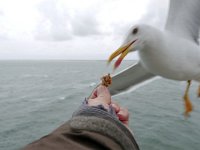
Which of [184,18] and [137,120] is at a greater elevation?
[184,18]

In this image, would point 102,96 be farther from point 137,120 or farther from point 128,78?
point 137,120

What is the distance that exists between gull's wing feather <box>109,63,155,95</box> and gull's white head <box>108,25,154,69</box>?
3.88 ft

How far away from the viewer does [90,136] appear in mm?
1120

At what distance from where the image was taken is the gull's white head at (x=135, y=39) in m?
2.52

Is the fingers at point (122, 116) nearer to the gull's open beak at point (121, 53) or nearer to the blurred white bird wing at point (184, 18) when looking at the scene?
the gull's open beak at point (121, 53)

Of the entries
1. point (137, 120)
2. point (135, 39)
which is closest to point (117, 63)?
point (135, 39)

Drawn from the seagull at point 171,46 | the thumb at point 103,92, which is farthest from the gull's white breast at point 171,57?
the thumb at point 103,92

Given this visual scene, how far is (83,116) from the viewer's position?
120 centimetres

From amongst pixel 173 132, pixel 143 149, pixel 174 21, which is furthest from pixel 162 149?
pixel 174 21

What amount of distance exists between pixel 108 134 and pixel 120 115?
12.8 inches

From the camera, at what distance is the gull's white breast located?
2922mm

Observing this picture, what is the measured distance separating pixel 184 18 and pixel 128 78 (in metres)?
1.20

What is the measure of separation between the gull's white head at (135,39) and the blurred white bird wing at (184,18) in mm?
769

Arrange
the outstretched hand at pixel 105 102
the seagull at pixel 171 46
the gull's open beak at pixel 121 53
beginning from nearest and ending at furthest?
the outstretched hand at pixel 105 102 < the gull's open beak at pixel 121 53 < the seagull at pixel 171 46
